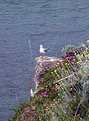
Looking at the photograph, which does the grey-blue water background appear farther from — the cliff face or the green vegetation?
the green vegetation

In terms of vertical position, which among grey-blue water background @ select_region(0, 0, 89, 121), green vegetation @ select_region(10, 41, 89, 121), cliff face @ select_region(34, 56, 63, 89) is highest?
grey-blue water background @ select_region(0, 0, 89, 121)

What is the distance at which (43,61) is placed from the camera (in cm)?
807

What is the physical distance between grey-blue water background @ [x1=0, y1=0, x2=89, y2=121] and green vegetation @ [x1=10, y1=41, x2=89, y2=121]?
2.65m

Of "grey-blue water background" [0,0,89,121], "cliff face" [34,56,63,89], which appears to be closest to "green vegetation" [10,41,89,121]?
"cliff face" [34,56,63,89]

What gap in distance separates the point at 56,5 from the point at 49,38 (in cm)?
314

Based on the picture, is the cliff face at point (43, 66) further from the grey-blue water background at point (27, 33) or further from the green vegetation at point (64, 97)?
the grey-blue water background at point (27, 33)

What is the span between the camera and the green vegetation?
5.70 metres

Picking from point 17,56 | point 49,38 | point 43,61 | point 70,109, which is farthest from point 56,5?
point 70,109

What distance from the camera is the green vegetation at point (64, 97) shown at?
18.7 feet

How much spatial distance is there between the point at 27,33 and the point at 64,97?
8462 millimetres

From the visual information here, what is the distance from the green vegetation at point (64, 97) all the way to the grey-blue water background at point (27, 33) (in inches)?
105

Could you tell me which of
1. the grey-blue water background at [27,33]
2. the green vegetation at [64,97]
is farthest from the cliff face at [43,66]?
the grey-blue water background at [27,33]

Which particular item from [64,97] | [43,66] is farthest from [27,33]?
[64,97]

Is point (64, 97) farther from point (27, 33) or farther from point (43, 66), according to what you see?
point (27, 33)
